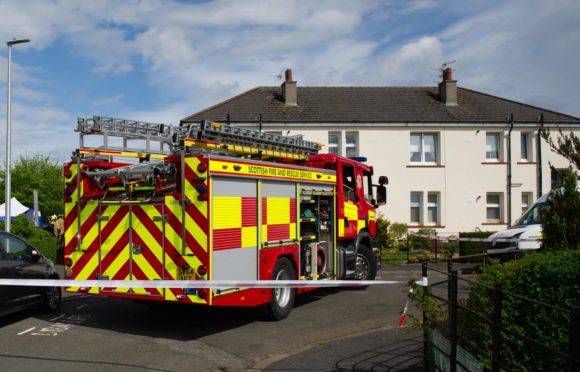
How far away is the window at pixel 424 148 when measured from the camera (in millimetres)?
24647

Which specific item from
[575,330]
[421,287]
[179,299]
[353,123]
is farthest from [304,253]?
[353,123]

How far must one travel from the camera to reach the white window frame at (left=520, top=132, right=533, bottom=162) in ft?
81.8

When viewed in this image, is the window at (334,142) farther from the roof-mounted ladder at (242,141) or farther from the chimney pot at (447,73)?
the roof-mounted ladder at (242,141)

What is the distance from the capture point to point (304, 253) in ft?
30.8

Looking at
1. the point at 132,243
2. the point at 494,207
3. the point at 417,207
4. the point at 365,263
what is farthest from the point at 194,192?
the point at 494,207

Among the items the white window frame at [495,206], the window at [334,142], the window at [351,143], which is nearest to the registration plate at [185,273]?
the window at [334,142]

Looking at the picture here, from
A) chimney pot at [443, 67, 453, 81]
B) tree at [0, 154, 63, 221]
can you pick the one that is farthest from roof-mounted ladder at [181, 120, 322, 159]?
tree at [0, 154, 63, 221]

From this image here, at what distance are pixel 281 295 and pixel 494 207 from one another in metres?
19.0

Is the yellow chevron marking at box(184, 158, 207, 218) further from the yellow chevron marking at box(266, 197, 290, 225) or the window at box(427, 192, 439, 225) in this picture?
the window at box(427, 192, 439, 225)

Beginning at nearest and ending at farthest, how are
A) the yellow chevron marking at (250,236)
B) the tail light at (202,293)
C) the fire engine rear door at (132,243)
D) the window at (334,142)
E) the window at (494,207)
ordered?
the tail light at (202,293), the fire engine rear door at (132,243), the yellow chevron marking at (250,236), the window at (334,142), the window at (494,207)

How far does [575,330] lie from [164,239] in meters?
5.49

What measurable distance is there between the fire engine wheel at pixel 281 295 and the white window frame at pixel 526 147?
65.3ft

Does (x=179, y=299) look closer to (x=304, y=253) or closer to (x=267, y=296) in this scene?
(x=267, y=296)

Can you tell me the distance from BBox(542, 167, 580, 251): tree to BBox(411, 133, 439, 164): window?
19.0 metres
